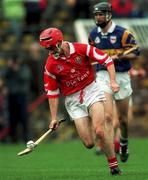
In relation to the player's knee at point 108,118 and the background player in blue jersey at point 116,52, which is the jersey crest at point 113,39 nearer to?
the background player in blue jersey at point 116,52

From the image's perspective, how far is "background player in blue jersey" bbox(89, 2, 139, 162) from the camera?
15.0m

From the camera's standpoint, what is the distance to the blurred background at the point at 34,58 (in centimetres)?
2314

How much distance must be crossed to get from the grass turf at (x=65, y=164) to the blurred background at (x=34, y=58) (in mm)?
1559

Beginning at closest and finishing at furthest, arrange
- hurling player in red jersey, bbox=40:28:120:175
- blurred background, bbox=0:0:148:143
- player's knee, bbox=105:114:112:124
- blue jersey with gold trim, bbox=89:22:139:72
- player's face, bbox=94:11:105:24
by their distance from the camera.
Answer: hurling player in red jersey, bbox=40:28:120:175, player's knee, bbox=105:114:112:124, player's face, bbox=94:11:105:24, blue jersey with gold trim, bbox=89:22:139:72, blurred background, bbox=0:0:148:143

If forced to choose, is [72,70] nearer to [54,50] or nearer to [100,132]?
[54,50]

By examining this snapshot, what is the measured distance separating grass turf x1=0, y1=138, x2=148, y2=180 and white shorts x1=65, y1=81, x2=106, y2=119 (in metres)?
0.89

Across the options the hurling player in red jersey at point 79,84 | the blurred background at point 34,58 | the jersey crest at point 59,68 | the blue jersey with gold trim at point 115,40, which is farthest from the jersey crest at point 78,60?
the blurred background at point 34,58

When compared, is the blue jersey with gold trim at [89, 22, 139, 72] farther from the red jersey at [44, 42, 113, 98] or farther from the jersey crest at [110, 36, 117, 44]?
the red jersey at [44, 42, 113, 98]

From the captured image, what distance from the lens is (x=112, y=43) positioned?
1532 cm

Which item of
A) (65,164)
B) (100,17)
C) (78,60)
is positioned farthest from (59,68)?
(65,164)

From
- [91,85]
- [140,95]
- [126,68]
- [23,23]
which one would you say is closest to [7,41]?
[23,23]

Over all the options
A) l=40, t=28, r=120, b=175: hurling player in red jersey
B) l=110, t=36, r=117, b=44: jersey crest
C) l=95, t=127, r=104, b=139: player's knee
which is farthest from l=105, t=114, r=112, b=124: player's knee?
l=95, t=127, r=104, b=139: player's knee

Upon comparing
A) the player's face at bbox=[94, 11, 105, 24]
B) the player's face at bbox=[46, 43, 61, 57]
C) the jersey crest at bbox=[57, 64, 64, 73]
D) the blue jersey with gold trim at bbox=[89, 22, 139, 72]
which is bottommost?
the blue jersey with gold trim at bbox=[89, 22, 139, 72]

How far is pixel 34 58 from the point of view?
80.8 feet
